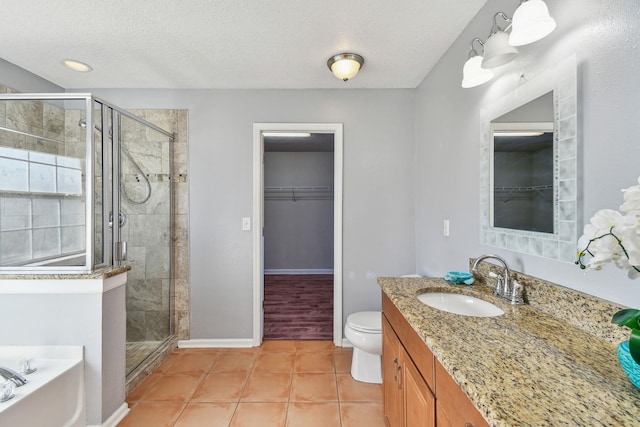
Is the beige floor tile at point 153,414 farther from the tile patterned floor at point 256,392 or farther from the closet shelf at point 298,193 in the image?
the closet shelf at point 298,193

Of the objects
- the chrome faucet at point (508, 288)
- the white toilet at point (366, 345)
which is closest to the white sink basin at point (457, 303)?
the chrome faucet at point (508, 288)

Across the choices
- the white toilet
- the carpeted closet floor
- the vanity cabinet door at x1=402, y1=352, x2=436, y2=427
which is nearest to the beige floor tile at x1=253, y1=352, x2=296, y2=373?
the carpeted closet floor

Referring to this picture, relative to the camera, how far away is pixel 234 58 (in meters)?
2.10

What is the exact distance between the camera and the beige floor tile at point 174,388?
1.93 meters

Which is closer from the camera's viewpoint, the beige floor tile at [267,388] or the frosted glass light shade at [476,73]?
the frosted glass light shade at [476,73]

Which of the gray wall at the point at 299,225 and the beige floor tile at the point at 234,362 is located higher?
the gray wall at the point at 299,225

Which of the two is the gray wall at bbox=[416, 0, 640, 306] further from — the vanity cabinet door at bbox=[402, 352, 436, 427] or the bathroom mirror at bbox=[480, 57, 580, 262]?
the vanity cabinet door at bbox=[402, 352, 436, 427]

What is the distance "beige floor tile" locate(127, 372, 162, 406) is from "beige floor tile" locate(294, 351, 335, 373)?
41.6 inches

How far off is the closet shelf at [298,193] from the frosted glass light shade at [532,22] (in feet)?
13.9

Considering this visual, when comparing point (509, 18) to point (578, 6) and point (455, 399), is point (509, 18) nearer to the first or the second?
point (578, 6)

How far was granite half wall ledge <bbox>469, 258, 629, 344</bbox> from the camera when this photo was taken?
34.9 inches

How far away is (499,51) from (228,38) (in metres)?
1.59

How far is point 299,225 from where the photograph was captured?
5.41 m

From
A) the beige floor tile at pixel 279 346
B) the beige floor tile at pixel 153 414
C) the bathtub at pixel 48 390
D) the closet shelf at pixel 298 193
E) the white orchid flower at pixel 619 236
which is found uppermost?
the closet shelf at pixel 298 193
